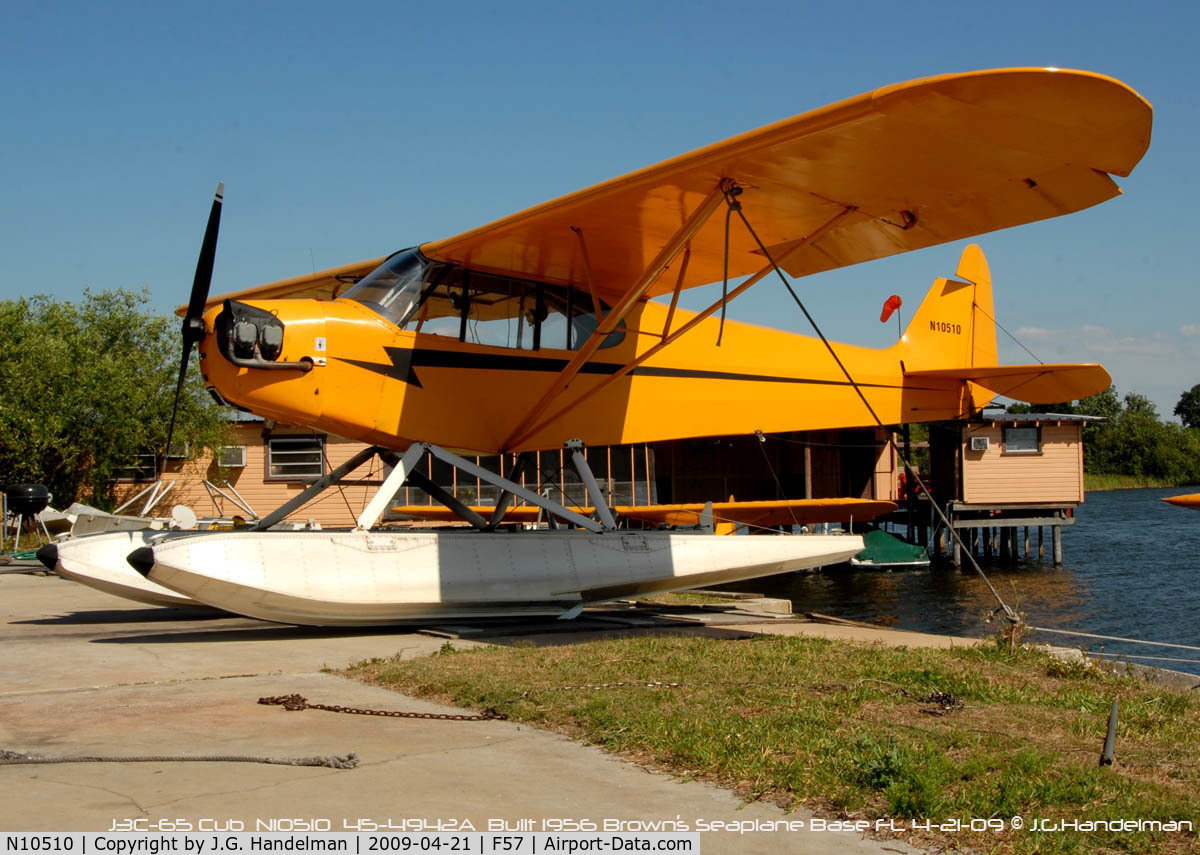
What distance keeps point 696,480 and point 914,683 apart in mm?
28703

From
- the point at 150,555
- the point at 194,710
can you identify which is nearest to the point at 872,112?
the point at 194,710

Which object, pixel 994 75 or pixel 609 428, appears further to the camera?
pixel 609 428

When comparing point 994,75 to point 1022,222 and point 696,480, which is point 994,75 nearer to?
point 1022,222

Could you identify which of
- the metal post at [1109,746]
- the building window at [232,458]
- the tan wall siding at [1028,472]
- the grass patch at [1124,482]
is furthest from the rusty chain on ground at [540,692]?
the grass patch at [1124,482]

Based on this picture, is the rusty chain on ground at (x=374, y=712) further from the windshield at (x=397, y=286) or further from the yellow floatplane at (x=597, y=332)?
the windshield at (x=397, y=286)

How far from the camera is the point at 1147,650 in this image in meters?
15.1

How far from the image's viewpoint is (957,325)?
16688 millimetres

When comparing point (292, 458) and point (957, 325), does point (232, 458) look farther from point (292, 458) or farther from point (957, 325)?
point (957, 325)

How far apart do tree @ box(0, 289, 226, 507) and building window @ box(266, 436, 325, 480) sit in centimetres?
168

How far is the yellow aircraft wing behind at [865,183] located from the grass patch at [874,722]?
3703mm

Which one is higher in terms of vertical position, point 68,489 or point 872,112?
point 872,112

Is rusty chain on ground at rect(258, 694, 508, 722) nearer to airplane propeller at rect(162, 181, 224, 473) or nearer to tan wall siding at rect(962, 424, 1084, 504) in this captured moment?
airplane propeller at rect(162, 181, 224, 473)

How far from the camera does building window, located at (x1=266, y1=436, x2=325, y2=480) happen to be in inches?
1296

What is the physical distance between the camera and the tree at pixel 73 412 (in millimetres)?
30734
